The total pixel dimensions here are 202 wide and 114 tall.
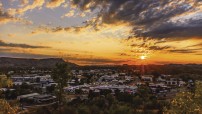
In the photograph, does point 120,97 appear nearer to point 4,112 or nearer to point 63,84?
point 63,84

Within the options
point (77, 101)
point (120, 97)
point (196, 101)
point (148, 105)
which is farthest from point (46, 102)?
point (196, 101)

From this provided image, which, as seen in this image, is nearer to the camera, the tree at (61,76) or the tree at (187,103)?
the tree at (187,103)

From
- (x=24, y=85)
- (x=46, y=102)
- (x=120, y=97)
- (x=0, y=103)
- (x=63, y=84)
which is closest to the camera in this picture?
(x=0, y=103)

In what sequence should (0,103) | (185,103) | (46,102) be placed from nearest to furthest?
(0,103)
(185,103)
(46,102)

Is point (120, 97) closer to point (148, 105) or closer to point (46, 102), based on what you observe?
point (148, 105)

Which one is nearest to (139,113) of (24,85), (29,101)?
(29,101)

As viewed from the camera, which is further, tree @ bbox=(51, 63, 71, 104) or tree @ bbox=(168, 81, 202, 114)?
tree @ bbox=(51, 63, 71, 104)

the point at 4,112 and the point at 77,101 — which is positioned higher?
the point at 4,112

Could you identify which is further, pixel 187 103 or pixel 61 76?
pixel 61 76

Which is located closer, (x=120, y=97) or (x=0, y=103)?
(x=0, y=103)

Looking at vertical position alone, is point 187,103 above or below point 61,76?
below
